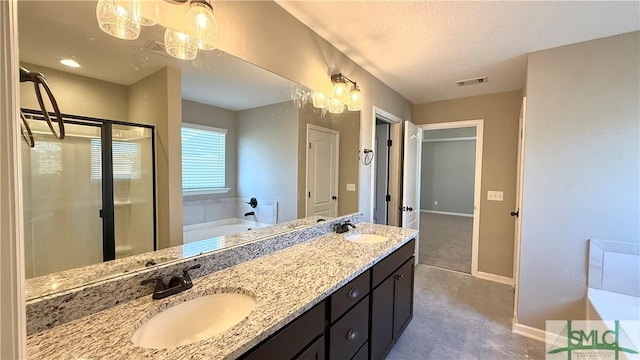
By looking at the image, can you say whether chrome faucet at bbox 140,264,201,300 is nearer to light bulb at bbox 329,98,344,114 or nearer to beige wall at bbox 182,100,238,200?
beige wall at bbox 182,100,238,200

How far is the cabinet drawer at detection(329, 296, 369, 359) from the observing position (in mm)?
1239

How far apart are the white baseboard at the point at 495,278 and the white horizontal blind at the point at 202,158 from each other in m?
3.53

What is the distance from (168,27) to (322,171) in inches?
56.6

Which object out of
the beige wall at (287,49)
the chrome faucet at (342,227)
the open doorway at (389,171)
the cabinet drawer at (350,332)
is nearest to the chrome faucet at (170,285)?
the cabinet drawer at (350,332)

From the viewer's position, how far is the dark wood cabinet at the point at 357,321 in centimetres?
97

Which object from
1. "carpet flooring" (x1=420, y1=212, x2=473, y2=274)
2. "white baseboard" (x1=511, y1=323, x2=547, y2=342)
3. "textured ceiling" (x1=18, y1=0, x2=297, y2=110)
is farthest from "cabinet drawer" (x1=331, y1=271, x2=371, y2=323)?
"carpet flooring" (x1=420, y1=212, x2=473, y2=274)

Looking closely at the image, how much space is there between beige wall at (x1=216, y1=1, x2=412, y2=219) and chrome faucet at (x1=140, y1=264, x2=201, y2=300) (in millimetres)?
1149

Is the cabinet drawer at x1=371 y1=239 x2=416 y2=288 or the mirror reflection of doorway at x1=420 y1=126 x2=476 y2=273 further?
the mirror reflection of doorway at x1=420 y1=126 x2=476 y2=273

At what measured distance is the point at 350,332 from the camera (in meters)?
1.36

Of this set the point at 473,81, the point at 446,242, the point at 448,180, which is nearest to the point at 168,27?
the point at 473,81

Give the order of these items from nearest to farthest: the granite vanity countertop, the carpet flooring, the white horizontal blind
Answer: the granite vanity countertop, the white horizontal blind, the carpet flooring

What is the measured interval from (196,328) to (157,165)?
2.38 ft

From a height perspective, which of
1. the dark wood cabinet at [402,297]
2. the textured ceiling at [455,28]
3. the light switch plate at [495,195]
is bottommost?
the dark wood cabinet at [402,297]

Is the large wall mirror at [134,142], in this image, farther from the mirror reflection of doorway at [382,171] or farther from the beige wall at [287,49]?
the mirror reflection of doorway at [382,171]
